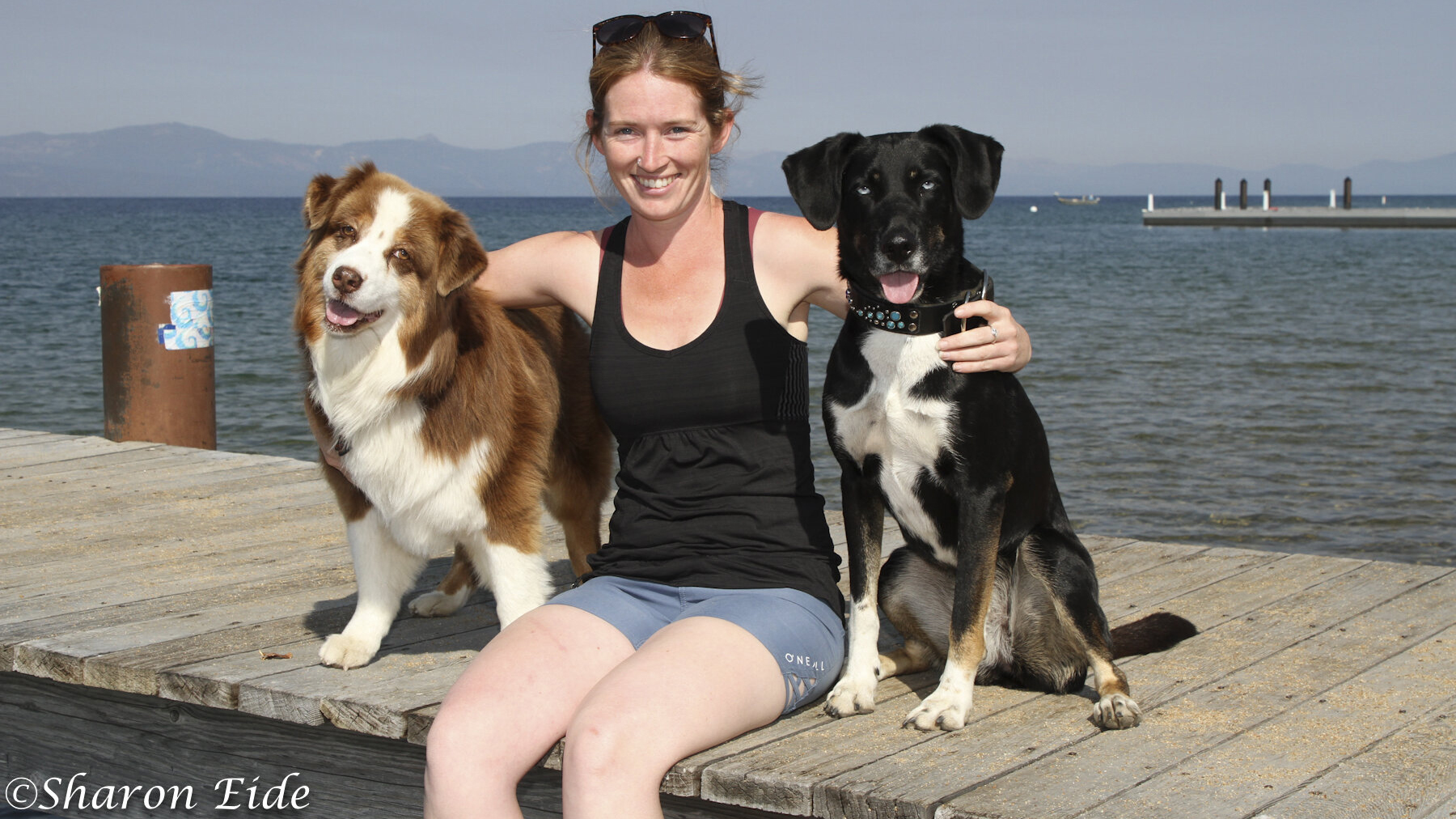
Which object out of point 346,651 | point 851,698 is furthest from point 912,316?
point 346,651

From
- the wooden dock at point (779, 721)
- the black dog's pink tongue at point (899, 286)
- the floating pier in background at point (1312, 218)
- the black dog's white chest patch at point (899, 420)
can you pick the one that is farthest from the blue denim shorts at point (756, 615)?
the floating pier in background at point (1312, 218)

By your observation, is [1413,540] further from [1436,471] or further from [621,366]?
[621,366]

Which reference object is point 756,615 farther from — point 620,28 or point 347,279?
point 620,28

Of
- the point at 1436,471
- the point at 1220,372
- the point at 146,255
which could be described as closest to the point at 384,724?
the point at 1436,471

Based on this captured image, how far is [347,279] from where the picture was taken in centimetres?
289

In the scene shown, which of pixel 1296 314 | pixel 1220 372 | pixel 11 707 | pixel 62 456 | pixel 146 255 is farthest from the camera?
pixel 146 255

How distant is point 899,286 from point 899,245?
102mm

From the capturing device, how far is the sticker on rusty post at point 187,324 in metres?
6.30

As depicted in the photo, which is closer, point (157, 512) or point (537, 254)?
point (537, 254)

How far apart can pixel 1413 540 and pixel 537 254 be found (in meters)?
6.09

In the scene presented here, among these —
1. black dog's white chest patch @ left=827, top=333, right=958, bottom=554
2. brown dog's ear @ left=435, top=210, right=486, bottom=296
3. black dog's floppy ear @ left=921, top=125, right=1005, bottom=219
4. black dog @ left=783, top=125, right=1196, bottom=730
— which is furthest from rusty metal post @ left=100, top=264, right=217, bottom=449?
black dog's floppy ear @ left=921, top=125, right=1005, bottom=219

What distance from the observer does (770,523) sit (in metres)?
2.93

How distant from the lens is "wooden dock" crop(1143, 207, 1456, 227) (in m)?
56.4

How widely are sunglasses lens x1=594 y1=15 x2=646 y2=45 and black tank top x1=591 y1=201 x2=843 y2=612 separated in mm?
558
